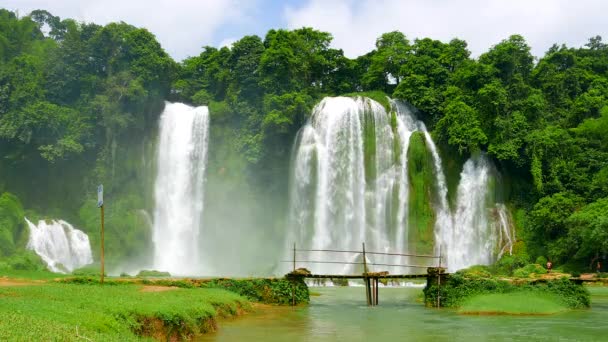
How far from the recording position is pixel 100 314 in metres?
12.5

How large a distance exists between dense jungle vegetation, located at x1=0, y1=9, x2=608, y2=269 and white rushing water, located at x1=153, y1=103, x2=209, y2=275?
0.87 m

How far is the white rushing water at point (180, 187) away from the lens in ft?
150

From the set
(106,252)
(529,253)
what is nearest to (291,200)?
(106,252)

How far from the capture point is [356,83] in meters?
54.0

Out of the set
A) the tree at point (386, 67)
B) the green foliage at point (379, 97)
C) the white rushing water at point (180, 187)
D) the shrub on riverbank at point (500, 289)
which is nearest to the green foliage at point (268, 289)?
the shrub on riverbank at point (500, 289)

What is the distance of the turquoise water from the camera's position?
55.7 ft

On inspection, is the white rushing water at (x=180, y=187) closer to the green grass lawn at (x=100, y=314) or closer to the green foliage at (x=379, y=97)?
the green foliage at (x=379, y=97)

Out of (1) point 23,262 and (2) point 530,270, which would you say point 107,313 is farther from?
(2) point 530,270

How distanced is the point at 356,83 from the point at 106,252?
23.7m

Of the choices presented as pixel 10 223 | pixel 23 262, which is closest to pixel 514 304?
pixel 23 262

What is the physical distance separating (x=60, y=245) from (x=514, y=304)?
98.2 ft

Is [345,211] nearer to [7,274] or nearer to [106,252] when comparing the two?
[106,252]

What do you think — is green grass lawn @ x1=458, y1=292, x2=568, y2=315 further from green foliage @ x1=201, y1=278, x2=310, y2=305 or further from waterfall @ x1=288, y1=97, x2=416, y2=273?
waterfall @ x1=288, y1=97, x2=416, y2=273

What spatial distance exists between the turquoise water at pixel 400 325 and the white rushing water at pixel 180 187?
2149 cm
